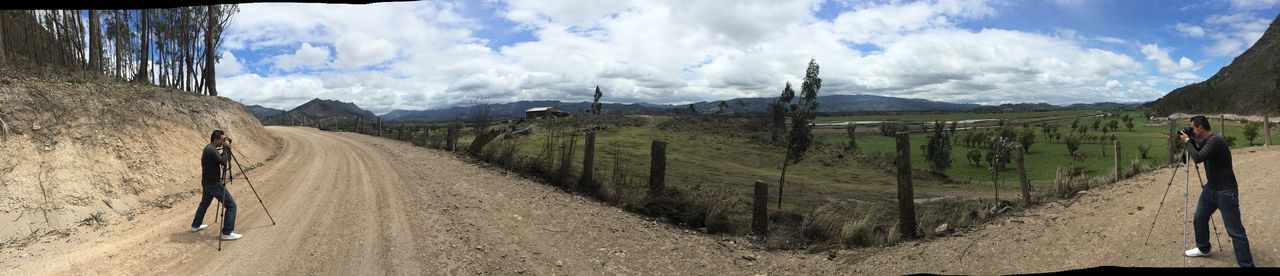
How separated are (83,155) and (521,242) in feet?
29.5

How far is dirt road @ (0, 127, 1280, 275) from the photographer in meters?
7.21

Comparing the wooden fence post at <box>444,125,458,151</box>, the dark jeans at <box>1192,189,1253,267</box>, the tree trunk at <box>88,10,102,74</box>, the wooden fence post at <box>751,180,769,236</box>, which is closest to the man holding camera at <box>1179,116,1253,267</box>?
the dark jeans at <box>1192,189,1253,267</box>

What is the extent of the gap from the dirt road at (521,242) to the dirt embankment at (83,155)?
2.46 feet

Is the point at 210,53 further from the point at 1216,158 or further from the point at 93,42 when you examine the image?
the point at 1216,158

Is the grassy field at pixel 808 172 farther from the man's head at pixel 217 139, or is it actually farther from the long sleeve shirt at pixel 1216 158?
the man's head at pixel 217 139

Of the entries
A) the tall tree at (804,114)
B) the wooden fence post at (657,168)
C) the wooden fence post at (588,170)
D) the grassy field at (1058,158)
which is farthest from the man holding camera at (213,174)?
the grassy field at (1058,158)

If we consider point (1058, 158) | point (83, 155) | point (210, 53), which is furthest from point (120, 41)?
point (1058, 158)

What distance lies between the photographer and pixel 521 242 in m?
8.84

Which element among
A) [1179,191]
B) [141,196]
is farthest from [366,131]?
[1179,191]

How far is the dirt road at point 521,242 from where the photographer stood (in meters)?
7.21

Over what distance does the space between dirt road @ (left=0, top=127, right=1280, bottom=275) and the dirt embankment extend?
2.46 ft

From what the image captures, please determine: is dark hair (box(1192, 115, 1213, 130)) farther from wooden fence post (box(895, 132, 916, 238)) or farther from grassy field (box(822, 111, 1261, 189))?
grassy field (box(822, 111, 1261, 189))

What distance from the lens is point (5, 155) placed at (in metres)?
9.75

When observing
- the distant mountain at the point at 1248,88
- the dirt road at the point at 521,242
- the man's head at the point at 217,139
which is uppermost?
the distant mountain at the point at 1248,88
